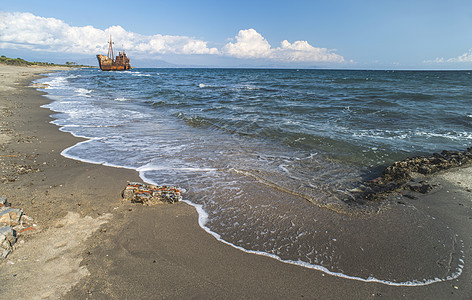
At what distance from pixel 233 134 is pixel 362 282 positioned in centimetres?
784

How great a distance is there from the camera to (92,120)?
474 inches

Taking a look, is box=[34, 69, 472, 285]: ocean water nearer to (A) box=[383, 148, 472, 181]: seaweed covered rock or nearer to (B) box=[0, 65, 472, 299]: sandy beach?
(B) box=[0, 65, 472, 299]: sandy beach

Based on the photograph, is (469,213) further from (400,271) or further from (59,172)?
(59,172)

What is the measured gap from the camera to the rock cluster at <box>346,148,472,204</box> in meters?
Result: 5.18

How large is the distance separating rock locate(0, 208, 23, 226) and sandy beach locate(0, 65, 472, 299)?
0.25m

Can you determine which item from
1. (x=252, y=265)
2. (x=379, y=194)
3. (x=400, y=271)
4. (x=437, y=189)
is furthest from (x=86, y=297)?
(x=437, y=189)

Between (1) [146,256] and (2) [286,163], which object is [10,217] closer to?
(1) [146,256]

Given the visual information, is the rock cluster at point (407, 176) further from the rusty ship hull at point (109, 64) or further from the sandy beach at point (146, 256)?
the rusty ship hull at point (109, 64)

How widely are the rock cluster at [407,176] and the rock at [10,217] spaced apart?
5.59 m

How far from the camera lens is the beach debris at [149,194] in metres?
4.59

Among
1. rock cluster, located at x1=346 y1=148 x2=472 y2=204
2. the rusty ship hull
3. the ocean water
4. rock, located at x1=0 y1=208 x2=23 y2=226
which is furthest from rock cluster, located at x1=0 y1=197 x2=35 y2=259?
the rusty ship hull

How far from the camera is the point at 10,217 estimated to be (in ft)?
11.8

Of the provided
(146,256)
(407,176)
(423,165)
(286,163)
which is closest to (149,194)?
(146,256)

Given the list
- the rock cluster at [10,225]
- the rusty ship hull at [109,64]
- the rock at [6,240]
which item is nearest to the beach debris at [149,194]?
the rock cluster at [10,225]
